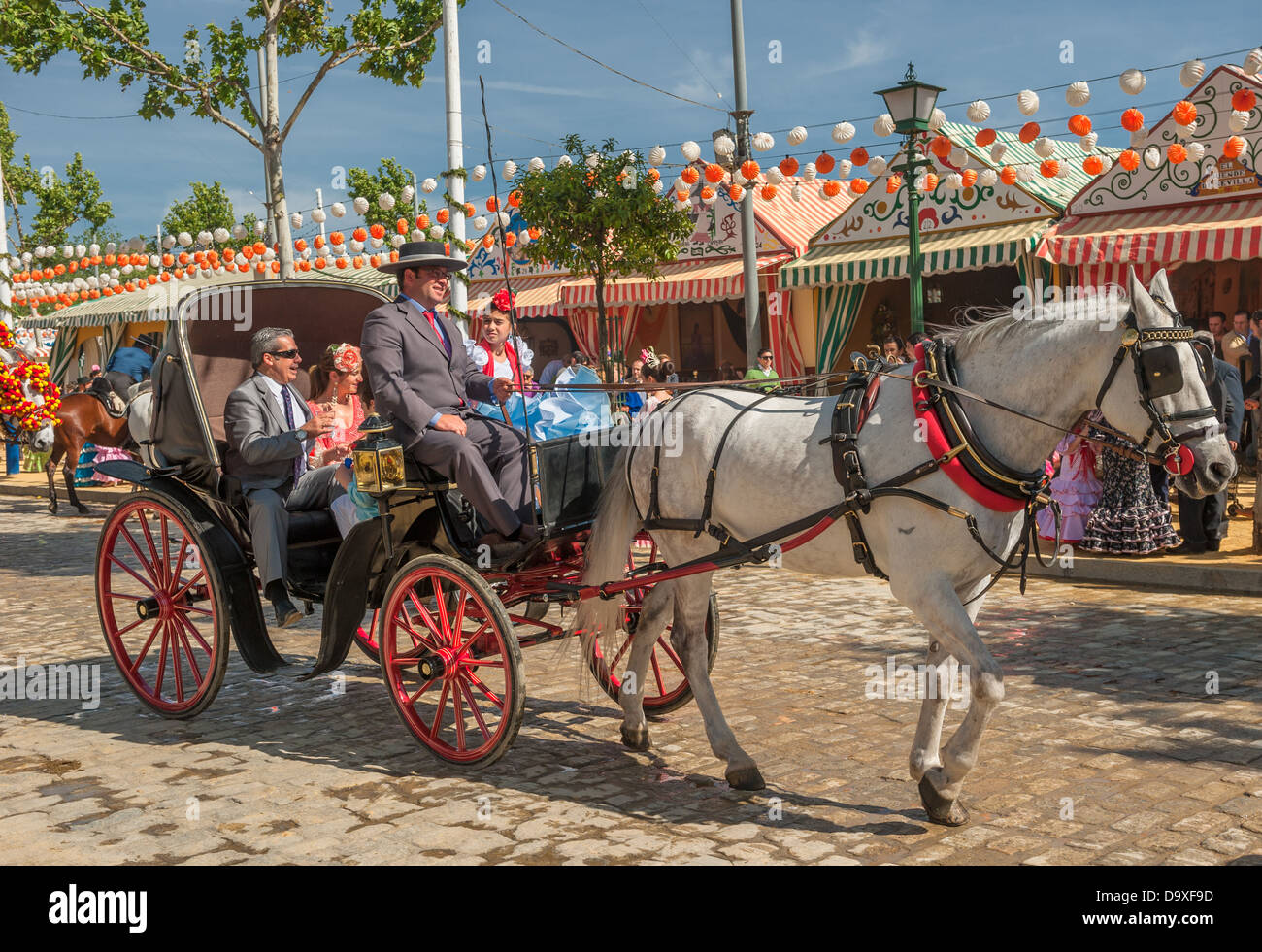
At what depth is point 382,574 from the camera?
555cm

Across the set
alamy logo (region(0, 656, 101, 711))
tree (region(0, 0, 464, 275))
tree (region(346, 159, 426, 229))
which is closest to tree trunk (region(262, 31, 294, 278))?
tree (region(0, 0, 464, 275))

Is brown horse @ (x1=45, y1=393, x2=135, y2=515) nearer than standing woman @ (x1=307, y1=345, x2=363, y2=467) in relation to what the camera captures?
No

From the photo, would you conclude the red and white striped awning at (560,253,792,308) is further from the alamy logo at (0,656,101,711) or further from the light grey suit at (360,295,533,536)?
the light grey suit at (360,295,533,536)

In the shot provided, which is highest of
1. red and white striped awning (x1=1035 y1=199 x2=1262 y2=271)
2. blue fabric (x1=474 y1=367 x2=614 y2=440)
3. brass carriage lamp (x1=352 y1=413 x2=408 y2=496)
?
red and white striped awning (x1=1035 y1=199 x2=1262 y2=271)

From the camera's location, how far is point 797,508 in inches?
182

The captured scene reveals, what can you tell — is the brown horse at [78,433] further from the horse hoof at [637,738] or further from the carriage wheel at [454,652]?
the horse hoof at [637,738]

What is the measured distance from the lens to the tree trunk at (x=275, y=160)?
12.7 meters

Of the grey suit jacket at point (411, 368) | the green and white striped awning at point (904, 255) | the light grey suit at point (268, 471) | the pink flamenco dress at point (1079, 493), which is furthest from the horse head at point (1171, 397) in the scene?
the green and white striped awning at point (904, 255)

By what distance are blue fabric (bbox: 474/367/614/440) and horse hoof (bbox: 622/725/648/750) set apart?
1.40 metres

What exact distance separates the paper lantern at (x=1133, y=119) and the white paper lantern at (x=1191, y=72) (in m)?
0.69

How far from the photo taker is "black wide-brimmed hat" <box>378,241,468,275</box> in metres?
5.55

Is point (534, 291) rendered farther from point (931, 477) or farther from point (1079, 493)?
point (931, 477)

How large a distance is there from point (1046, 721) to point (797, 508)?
1.83m
